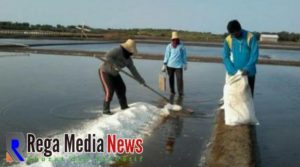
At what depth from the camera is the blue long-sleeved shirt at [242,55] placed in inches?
257

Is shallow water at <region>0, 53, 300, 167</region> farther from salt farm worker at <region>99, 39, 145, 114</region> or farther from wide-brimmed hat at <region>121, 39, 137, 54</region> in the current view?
wide-brimmed hat at <region>121, 39, 137, 54</region>

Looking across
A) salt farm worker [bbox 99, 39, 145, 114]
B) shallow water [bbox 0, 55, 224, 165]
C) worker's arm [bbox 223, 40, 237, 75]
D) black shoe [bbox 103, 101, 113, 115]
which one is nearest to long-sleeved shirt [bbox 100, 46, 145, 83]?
salt farm worker [bbox 99, 39, 145, 114]

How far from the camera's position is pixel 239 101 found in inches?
257

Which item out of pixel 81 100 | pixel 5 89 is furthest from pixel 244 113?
pixel 5 89

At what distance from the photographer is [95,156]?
5.21 meters

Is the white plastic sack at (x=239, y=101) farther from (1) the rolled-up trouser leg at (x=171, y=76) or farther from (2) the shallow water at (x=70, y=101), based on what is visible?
(1) the rolled-up trouser leg at (x=171, y=76)

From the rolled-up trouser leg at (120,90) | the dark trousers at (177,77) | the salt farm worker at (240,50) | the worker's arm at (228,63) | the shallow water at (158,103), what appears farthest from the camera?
the dark trousers at (177,77)

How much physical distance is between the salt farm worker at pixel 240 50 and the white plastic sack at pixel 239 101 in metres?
0.14

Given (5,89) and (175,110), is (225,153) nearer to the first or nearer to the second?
(175,110)

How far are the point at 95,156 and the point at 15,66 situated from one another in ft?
37.7

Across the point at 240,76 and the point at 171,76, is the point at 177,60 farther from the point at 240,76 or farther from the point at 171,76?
the point at 240,76

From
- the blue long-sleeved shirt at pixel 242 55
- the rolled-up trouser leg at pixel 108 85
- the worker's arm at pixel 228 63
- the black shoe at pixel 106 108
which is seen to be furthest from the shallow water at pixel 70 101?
the blue long-sleeved shirt at pixel 242 55

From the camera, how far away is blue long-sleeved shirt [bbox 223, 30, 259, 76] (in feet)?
21.4

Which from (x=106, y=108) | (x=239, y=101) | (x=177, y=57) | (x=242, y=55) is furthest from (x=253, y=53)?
(x=177, y=57)
